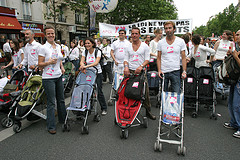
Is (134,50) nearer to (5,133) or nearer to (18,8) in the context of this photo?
(5,133)

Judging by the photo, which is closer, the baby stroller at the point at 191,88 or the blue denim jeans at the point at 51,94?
the blue denim jeans at the point at 51,94

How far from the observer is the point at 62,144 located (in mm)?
3555

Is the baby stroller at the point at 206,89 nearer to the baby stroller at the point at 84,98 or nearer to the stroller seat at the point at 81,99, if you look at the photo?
the baby stroller at the point at 84,98

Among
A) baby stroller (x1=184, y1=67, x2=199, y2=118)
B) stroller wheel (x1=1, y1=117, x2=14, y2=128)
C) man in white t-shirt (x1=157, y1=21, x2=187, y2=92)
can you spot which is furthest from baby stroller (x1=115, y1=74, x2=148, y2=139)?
stroller wheel (x1=1, y1=117, x2=14, y2=128)

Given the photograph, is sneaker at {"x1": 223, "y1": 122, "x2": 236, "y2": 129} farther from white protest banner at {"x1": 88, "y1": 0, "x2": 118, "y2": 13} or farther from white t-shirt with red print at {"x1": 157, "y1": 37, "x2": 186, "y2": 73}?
white protest banner at {"x1": 88, "y1": 0, "x2": 118, "y2": 13}

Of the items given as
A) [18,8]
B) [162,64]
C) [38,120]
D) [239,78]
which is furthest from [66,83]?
[18,8]

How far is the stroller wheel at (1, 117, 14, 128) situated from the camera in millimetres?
4219

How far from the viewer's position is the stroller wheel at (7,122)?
422cm

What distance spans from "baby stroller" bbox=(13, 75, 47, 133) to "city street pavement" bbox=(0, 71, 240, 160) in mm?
242

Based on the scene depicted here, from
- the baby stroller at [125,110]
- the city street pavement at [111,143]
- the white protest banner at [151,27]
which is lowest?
the city street pavement at [111,143]

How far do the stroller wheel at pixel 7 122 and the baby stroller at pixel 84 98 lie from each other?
1331 millimetres

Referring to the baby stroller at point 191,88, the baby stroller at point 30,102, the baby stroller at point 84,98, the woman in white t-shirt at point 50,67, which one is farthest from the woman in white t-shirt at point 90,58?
the baby stroller at point 191,88

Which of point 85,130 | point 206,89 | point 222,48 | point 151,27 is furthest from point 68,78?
point 151,27

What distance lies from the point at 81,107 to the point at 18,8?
21.1 m
